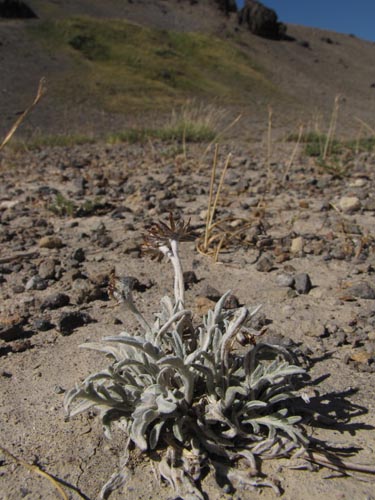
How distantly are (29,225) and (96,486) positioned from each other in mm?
2589

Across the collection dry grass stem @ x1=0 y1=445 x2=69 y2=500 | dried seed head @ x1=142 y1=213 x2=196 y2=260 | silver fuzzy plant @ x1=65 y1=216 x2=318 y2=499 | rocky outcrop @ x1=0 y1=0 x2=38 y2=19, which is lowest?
rocky outcrop @ x1=0 y1=0 x2=38 y2=19

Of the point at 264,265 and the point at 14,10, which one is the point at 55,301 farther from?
the point at 14,10

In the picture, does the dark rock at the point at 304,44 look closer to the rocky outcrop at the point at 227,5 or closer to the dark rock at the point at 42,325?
the rocky outcrop at the point at 227,5

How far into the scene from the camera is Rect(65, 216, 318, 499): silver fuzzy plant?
52.9 inches

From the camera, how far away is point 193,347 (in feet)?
5.25

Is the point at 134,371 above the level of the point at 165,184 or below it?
above

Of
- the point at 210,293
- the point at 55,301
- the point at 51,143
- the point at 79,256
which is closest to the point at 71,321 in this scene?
the point at 55,301

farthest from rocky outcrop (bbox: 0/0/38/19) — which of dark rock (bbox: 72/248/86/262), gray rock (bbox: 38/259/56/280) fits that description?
gray rock (bbox: 38/259/56/280)

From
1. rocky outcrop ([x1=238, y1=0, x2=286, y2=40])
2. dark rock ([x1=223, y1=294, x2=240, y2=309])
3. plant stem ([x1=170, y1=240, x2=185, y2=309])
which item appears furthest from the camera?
rocky outcrop ([x1=238, y1=0, x2=286, y2=40])

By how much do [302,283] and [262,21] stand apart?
3727 centimetres

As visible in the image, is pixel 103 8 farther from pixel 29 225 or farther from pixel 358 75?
pixel 29 225

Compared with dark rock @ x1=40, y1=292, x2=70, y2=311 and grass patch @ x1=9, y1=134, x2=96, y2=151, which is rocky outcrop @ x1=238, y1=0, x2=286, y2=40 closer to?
grass patch @ x1=9, y1=134, x2=96, y2=151

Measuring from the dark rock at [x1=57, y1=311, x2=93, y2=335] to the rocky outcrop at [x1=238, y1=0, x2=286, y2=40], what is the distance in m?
37.4

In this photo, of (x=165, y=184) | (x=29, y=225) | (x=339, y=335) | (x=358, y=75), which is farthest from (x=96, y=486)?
(x=358, y=75)
